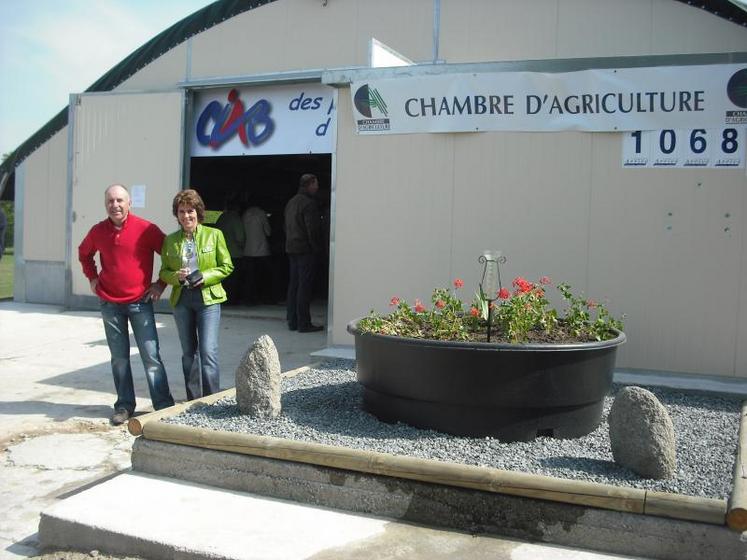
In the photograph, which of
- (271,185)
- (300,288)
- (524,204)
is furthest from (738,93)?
(271,185)

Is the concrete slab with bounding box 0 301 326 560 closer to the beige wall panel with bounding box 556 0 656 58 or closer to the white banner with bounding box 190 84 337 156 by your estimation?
the white banner with bounding box 190 84 337 156

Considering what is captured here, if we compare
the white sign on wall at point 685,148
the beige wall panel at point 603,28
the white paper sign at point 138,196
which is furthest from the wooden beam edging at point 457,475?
the white paper sign at point 138,196

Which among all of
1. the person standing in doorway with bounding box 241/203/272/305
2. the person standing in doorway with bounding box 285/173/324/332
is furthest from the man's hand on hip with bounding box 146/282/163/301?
the person standing in doorway with bounding box 241/203/272/305

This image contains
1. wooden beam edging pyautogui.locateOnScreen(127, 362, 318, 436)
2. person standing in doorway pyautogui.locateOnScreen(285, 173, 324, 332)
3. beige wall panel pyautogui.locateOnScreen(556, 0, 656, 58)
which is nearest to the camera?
wooden beam edging pyautogui.locateOnScreen(127, 362, 318, 436)

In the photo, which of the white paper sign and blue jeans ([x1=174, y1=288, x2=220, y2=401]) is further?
the white paper sign

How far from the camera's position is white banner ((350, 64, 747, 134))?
648 cm

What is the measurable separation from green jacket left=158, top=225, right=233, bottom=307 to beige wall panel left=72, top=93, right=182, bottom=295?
241 inches

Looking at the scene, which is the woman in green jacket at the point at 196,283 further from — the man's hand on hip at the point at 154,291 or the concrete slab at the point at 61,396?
the concrete slab at the point at 61,396

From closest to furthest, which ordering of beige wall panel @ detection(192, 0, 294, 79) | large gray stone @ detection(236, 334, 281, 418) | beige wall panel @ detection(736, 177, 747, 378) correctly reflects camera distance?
large gray stone @ detection(236, 334, 281, 418) → beige wall panel @ detection(736, 177, 747, 378) → beige wall panel @ detection(192, 0, 294, 79)

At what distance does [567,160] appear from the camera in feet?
22.9

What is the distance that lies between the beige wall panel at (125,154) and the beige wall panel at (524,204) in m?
6.21

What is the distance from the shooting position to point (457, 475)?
3.85 metres

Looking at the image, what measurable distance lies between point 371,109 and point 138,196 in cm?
602

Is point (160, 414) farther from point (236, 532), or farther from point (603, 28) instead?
point (603, 28)
